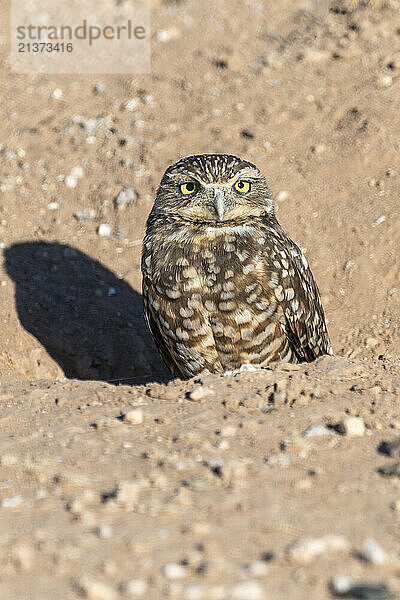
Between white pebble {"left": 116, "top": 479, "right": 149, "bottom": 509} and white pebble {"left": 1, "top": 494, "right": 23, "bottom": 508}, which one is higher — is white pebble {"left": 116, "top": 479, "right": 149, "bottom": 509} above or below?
above

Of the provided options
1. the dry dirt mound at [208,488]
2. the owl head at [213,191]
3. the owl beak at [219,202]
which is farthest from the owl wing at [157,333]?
the dry dirt mound at [208,488]

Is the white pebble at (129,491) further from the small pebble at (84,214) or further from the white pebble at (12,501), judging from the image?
the small pebble at (84,214)

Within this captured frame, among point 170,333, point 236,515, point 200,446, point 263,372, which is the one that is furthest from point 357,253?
point 236,515

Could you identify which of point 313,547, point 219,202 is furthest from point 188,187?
point 313,547

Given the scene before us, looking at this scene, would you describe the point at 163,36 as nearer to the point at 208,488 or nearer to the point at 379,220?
the point at 379,220

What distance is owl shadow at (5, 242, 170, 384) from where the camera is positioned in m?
7.21

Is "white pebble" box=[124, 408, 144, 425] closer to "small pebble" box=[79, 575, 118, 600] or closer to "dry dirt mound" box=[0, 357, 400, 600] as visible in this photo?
"dry dirt mound" box=[0, 357, 400, 600]

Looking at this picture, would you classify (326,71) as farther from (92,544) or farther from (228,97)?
(92,544)

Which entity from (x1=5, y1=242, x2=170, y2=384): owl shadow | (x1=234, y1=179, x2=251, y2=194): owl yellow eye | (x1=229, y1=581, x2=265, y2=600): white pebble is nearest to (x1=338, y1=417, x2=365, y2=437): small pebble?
(x1=229, y1=581, x2=265, y2=600): white pebble

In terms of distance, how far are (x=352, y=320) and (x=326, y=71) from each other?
162 inches

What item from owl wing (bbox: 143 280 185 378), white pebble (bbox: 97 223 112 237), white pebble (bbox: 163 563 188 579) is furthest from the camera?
white pebble (bbox: 97 223 112 237)

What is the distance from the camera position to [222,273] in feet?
17.5

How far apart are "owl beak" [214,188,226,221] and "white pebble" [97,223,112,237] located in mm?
2961

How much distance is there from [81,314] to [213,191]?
259 centimetres
